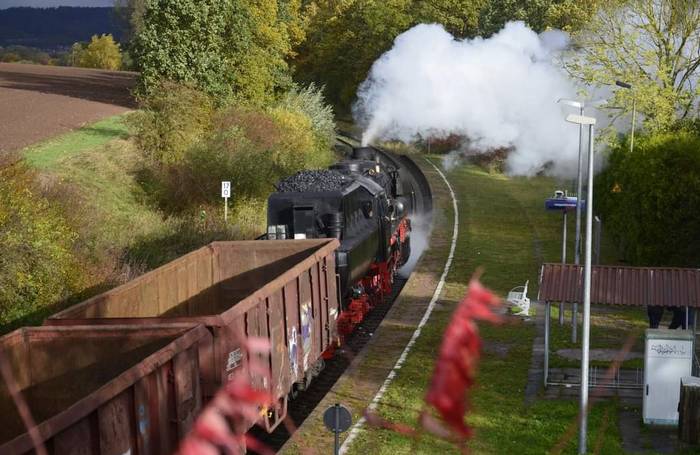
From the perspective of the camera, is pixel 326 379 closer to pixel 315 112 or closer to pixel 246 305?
pixel 246 305

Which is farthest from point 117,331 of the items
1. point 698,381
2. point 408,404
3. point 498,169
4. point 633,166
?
point 498,169

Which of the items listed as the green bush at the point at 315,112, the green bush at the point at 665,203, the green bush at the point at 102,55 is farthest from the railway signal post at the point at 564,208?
the green bush at the point at 102,55

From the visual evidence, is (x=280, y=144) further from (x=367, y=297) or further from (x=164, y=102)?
(x=367, y=297)

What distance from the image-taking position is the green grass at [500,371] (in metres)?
16.7

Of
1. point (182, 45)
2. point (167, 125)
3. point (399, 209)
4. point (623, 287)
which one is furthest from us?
point (182, 45)

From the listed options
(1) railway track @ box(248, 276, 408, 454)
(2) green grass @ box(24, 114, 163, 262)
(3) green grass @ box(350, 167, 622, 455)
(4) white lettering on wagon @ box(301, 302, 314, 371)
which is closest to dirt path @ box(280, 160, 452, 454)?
(1) railway track @ box(248, 276, 408, 454)

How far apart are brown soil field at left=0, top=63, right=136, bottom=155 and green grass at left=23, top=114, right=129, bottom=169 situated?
711mm

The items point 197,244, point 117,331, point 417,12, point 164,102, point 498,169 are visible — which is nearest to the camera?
point 117,331

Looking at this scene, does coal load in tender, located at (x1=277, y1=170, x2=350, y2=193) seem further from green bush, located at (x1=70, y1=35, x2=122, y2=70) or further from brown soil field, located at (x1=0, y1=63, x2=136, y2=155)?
green bush, located at (x1=70, y1=35, x2=122, y2=70)

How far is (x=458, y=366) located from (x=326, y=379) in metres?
19.8

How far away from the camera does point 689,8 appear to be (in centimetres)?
4066

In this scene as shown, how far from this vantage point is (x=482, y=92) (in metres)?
52.8

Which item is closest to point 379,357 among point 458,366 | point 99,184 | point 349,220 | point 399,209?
point 349,220

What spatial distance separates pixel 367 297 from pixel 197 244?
8082 millimetres
